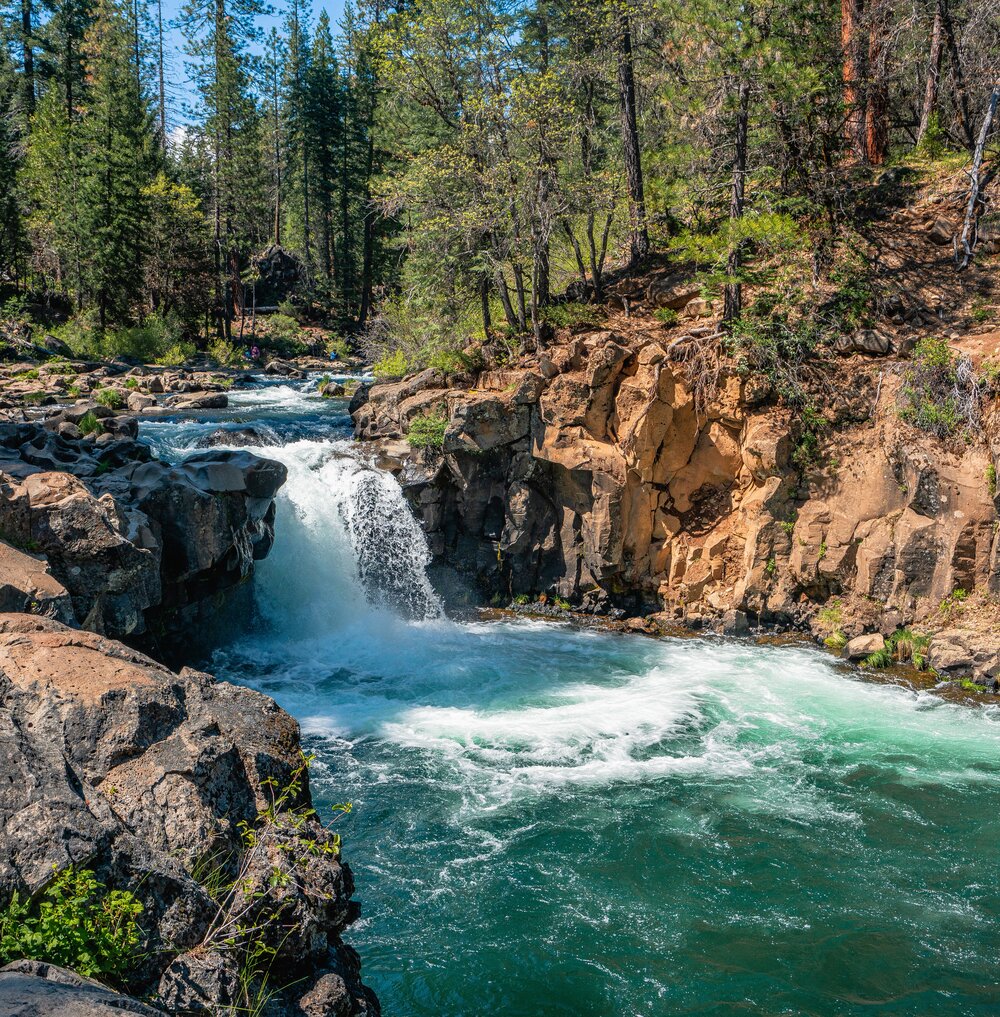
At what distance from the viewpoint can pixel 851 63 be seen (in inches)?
676

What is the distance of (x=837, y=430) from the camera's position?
579 inches

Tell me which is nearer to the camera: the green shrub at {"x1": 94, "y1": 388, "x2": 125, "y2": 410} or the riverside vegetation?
the riverside vegetation

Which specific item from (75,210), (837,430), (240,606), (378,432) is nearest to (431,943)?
(240,606)

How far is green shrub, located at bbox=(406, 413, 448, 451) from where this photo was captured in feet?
53.5

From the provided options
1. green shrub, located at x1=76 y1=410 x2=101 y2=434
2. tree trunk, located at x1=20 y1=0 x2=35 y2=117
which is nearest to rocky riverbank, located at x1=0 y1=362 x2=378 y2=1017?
green shrub, located at x1=76 y1=410 x2=101 y2=434

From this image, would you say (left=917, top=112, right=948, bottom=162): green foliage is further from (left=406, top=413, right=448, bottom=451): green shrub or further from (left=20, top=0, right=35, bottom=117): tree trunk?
(left=20, top=0, right=35, bottom=117): tree trunk

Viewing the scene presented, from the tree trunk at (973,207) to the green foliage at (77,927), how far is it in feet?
55.8

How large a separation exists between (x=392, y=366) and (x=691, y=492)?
475 inches

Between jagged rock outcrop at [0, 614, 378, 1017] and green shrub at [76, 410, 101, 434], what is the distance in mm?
9717

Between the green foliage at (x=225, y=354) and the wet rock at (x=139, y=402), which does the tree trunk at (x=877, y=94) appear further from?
the green foliage at (x=225, y=354)

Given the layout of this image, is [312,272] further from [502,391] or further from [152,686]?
[152,686]

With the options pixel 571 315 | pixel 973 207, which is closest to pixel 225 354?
pixel 571 315

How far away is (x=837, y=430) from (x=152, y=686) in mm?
12675

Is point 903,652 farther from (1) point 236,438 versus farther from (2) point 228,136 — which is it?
(2) point 228,136
